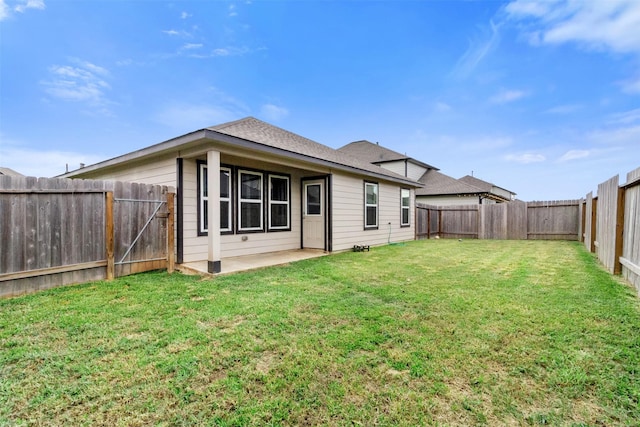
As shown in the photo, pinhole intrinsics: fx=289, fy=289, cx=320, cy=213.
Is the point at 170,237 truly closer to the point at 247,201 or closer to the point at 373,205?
the point at 247,201

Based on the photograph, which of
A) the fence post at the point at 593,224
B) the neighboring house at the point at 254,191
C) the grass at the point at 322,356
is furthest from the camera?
the fence post at the point at 593,224

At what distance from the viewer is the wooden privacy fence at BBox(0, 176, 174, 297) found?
4.19 meters

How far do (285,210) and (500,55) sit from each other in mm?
8121

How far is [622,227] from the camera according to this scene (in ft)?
16.7

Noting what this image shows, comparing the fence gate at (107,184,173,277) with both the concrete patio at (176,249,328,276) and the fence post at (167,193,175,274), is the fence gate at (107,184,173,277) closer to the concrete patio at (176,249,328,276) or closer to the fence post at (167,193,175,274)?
the fence post at (167,193,175,274)

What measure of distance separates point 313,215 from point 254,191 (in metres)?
2.08

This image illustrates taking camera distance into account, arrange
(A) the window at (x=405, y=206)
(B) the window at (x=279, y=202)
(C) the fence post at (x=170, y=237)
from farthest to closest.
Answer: (A) the window at (x=405, y=206)
(B) the window at (x=279, y=202)
(C) the fence post at (x=170, y=237)

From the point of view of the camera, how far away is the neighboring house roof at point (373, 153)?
20.1m

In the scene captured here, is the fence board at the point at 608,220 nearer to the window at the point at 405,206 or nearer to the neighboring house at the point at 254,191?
the neighboring house at the point at 254,191

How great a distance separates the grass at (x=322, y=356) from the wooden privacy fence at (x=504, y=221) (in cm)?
993

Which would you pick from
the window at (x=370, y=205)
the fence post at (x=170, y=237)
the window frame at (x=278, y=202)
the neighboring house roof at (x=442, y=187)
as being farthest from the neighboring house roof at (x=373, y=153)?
the fence post at (x=170, y=237)

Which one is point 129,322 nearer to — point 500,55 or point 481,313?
point 481,313

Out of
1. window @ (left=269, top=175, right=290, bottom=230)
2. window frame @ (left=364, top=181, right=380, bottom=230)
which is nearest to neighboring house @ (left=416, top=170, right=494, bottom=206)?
window frame @ (left=364, top=181, right=380, bottom=230)

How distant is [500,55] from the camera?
8891 mm
